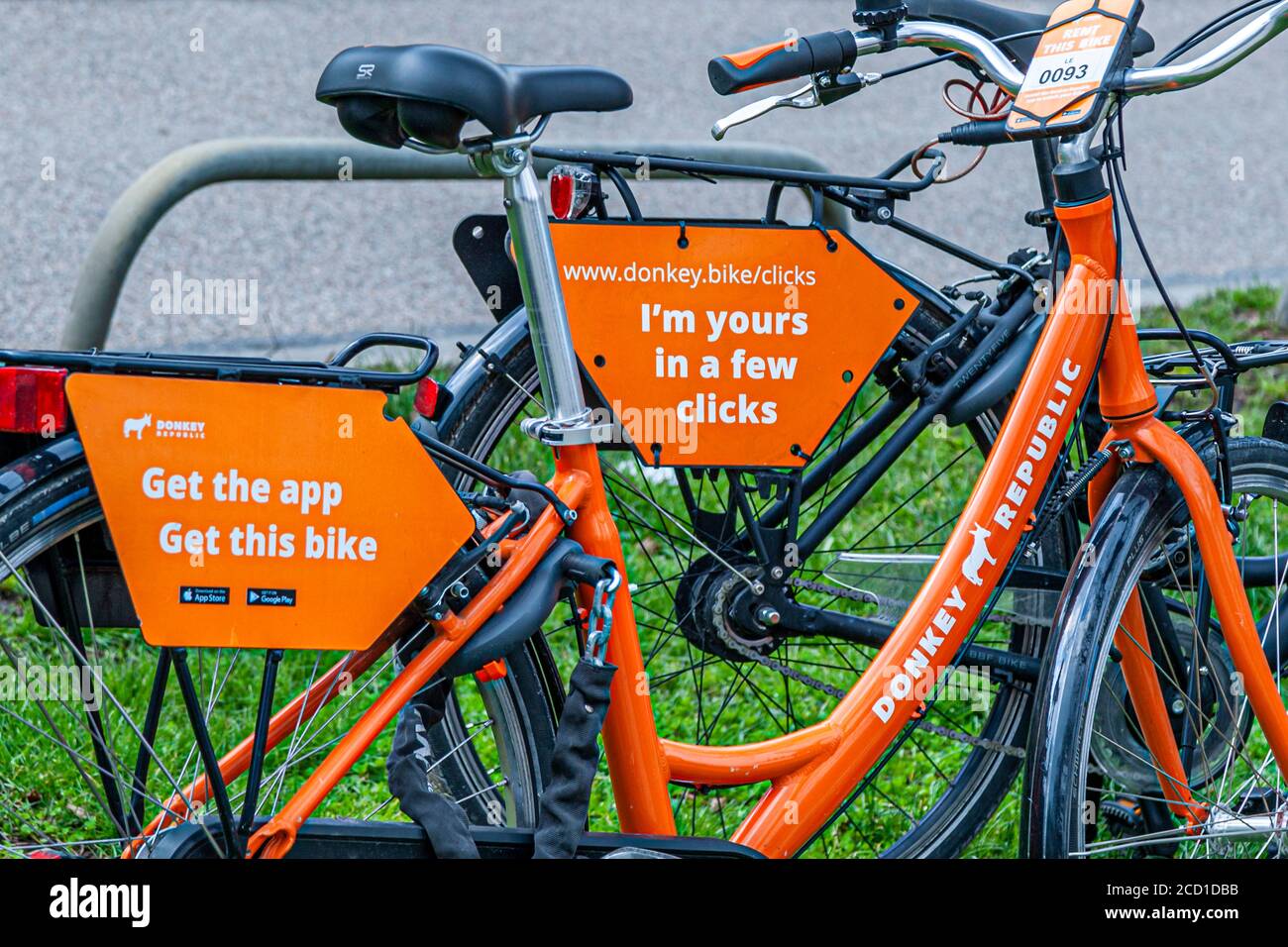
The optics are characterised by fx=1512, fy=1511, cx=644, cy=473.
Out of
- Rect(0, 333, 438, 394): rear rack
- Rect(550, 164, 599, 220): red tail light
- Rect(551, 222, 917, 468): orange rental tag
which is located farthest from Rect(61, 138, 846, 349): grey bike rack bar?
Rect(0, 333, 438, 394): rear rack

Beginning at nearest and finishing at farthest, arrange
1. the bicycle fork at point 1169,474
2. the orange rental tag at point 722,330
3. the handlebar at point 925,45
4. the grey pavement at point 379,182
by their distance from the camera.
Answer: the handlebar at point 925,45, the bicycle fork at point 1169,474, the orange rental tag at point 722,330, the grey pavement at point 379,182

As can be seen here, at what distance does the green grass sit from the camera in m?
2.90

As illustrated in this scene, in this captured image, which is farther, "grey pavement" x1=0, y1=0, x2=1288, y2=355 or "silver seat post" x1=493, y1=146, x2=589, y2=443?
"grey pavement" x1=0, y1=0, x2=1288, y2=355

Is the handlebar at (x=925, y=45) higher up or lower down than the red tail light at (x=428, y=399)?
higher up

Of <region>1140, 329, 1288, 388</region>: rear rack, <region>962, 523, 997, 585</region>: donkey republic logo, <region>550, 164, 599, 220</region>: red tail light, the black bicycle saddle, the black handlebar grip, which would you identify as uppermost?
the black handlebar grip

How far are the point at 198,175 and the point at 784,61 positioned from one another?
2.29 meters

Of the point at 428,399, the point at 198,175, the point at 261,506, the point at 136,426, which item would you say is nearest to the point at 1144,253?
the point at 428,399

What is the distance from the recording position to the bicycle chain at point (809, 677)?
8.80 feet

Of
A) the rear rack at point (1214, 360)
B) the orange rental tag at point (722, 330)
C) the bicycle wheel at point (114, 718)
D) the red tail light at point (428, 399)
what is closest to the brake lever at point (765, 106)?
the orange rental tag at point (722, 330)

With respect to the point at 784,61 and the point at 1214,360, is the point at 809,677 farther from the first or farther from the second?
the point at 784,61

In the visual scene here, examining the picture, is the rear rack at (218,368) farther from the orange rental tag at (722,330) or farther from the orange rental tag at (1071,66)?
the orange rental tag at (1071,66)

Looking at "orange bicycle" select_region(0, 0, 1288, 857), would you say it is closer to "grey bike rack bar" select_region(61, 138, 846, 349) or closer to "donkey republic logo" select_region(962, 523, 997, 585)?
"donkey republic logo" select_region(962, 523, 997, 585)

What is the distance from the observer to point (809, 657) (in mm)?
3713
